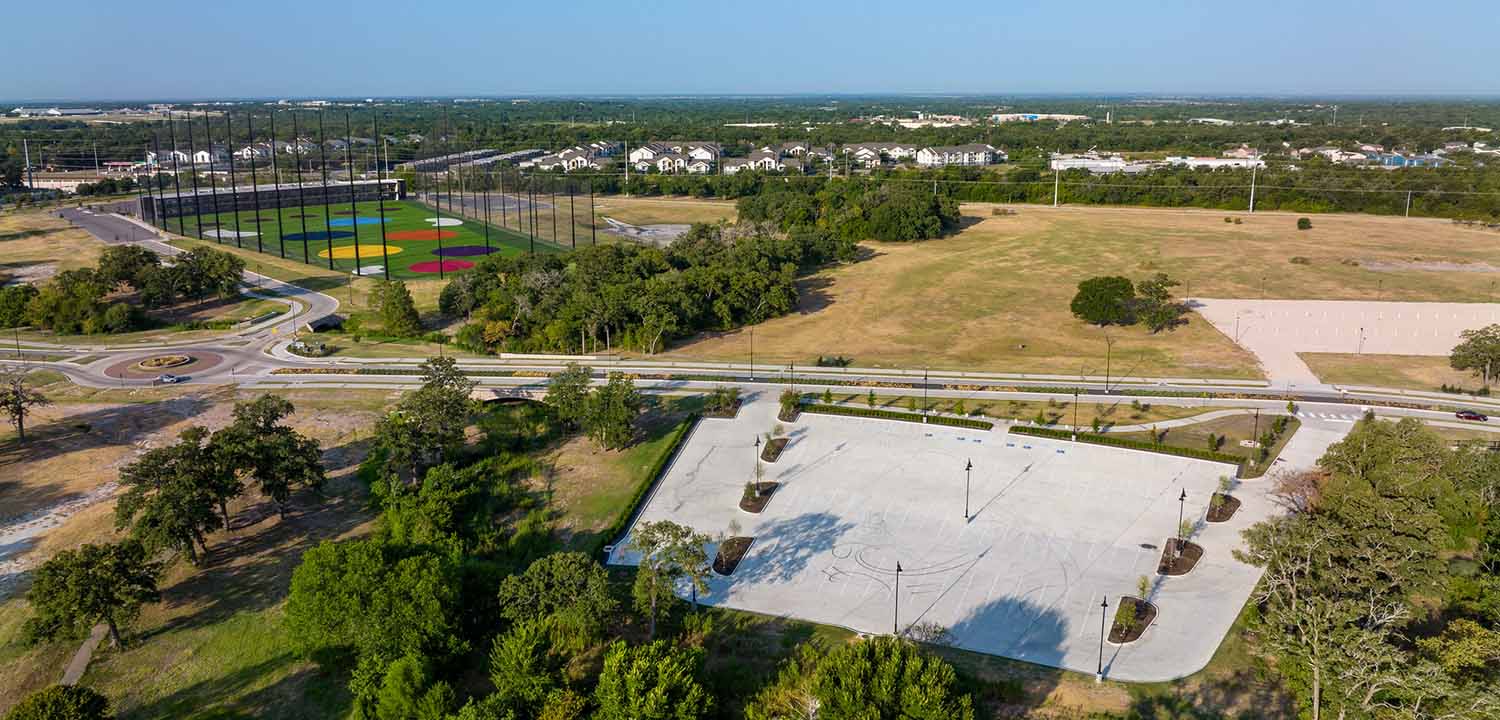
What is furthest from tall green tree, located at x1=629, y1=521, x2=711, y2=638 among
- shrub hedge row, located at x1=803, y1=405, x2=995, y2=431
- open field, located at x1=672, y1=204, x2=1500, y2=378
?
open field, located at x1=672, y1=204, x2=1500, y2=378

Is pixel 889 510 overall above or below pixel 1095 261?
below

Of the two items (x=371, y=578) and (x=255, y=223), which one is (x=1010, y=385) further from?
(x=255, y=223)

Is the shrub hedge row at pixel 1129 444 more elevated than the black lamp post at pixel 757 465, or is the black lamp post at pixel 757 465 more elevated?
the shrub hedge row at pixel 1129 444

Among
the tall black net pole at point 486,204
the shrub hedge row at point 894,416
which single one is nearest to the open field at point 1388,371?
the shrub hedge row at point 894,416

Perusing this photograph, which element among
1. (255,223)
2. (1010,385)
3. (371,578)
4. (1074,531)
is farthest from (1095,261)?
(255,223)

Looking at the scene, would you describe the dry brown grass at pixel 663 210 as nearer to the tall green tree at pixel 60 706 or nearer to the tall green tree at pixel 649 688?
the tall green tree at pixel 649 688

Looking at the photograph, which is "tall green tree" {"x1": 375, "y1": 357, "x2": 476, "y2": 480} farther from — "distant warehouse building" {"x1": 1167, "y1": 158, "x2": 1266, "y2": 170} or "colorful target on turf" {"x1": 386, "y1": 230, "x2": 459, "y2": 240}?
"distant warehouse building" {"x1": 1167, "y1": 158, "x2": 1266, "y2": 170}
